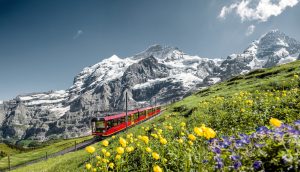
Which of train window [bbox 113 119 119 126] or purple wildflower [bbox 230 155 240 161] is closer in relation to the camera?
purple wildflower [bbox 230 155 240 161]

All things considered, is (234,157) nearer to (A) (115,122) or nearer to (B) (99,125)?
(B) (99,125)

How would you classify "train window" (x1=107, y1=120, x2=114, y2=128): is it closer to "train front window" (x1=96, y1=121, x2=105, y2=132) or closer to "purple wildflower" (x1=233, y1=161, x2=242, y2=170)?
"train front window" (x1=96, y1=121, x2=105, y2=132)

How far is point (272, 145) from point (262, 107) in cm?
802

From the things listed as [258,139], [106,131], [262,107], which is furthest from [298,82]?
[106,131]

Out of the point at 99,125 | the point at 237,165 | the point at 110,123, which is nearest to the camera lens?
the point at 237,165

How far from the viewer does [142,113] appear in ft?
213

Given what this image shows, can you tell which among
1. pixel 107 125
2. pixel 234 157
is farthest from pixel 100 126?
pixel 234 157

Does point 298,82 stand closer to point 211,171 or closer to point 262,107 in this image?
point 262,107

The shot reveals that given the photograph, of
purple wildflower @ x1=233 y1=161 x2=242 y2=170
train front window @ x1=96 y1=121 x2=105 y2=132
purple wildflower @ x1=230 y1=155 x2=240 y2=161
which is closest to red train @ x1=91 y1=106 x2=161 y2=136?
train front window @ x1=96 y1=121 x2=105 y2=132

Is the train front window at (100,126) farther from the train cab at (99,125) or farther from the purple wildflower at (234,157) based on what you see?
the purple wildflower at (234,157)

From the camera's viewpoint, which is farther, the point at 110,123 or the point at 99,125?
the point at 110,123

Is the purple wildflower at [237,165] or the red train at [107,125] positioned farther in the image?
the red train at [107,125]

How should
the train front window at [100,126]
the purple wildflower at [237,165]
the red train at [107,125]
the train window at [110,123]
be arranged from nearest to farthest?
the purple wildflower at [237,165], the red train at [107,125], the train front window at [100,126], the train window at [110,123]

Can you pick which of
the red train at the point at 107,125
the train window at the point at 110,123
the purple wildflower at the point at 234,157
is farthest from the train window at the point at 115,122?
the purple wildflower at the point at 234,157
